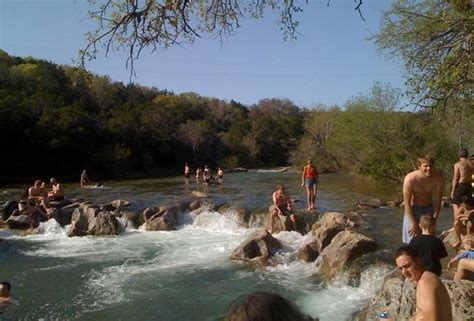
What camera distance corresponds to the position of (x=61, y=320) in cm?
802

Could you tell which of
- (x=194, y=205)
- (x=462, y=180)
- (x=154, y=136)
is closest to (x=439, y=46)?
(x=462, y=180)

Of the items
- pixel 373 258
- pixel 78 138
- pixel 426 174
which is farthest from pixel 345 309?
pixel 78 138

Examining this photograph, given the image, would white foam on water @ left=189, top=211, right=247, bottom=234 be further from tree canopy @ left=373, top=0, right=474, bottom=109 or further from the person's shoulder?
the person's shoulder

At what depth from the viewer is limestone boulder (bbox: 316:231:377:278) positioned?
33.0ft

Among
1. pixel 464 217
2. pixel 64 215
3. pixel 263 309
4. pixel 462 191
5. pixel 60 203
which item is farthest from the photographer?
pixel 60 203

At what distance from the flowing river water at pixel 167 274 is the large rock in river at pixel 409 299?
2104 millimetres

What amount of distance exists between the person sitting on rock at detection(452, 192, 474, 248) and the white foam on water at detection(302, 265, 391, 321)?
5.30 feet

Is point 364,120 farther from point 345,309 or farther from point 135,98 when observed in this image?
point 135,98

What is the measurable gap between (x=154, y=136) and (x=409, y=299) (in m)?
48.3

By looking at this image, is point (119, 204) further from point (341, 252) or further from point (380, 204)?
point (341, 252)

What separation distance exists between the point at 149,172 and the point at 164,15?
4357 cm

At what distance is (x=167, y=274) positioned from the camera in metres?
10.8

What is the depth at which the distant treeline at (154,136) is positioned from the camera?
2773cm

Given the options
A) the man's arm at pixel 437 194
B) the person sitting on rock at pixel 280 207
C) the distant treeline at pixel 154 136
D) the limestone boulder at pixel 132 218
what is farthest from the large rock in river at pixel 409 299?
the distant treeline at pixel 154 136
